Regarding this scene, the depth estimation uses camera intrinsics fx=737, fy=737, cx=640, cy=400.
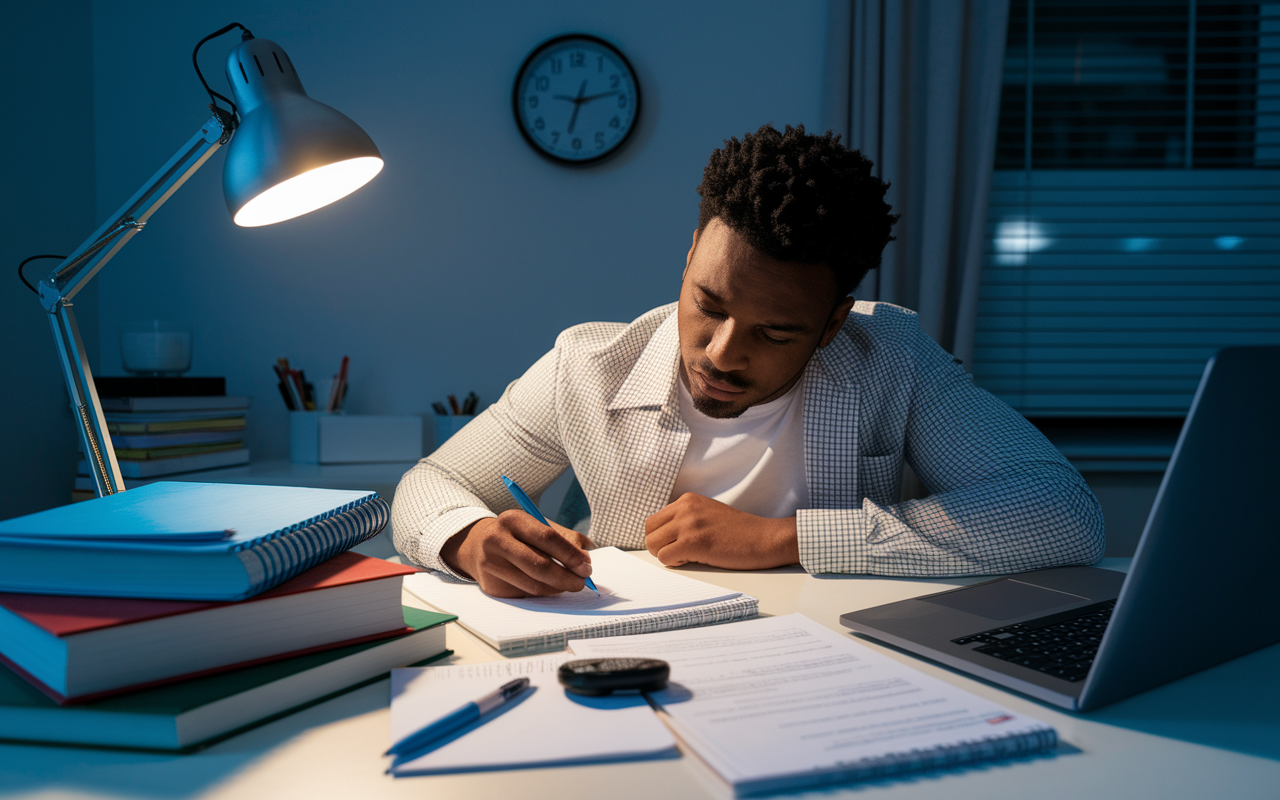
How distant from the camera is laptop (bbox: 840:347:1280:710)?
0.46 meters

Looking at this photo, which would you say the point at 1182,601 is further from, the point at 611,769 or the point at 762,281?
the point at 762,281

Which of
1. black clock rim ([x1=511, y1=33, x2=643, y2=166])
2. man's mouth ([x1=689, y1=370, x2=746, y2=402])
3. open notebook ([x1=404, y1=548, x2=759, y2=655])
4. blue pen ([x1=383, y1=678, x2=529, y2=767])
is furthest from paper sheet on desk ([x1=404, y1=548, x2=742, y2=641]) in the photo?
black clock rim ([x1=511, y1=33, x2=643, y2=166])

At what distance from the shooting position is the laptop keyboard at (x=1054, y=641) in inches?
22.6

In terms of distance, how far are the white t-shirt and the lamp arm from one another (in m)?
0.77

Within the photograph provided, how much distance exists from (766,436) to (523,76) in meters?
1.48

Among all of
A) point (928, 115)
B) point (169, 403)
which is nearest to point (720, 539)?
point (169, 403)

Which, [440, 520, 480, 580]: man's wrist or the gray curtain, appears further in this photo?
the gray curtain

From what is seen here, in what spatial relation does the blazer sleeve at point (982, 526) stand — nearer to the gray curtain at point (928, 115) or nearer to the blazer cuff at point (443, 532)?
the blazer cuff at point (443, 532)

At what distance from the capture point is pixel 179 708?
0.45 m

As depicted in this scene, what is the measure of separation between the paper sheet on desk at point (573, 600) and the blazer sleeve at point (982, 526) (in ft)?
0.73

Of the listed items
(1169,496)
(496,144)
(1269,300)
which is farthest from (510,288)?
(1269,300)

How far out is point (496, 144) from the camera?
7.32 feet

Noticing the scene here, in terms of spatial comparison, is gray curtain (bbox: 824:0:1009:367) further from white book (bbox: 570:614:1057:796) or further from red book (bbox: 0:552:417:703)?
red book (bbox: 0:552:417:703)

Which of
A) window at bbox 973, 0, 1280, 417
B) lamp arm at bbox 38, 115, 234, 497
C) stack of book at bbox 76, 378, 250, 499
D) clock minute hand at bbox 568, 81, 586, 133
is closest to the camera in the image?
lamp arm at bbox 38, 115, 234, 497
